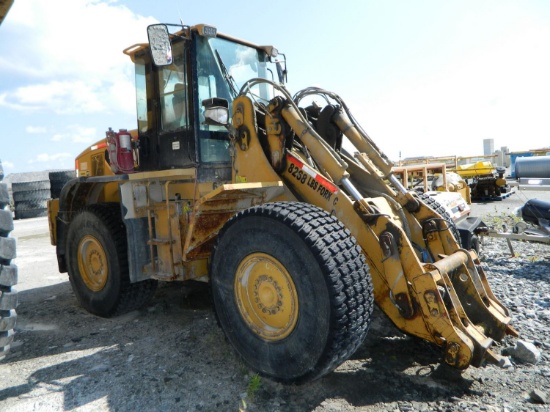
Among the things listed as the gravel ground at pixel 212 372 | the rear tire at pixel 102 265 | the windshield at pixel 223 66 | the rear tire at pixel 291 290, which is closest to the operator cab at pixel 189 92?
the windshield at pixel 223 66

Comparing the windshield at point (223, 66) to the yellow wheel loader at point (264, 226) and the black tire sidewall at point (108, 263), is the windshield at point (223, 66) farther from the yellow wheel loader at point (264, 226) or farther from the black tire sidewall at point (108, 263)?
the black tire sidewall at point (108, 263)

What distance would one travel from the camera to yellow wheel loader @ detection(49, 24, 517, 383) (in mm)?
2564

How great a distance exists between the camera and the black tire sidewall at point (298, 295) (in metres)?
2.51

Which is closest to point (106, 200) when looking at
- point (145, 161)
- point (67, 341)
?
point (145, 161)

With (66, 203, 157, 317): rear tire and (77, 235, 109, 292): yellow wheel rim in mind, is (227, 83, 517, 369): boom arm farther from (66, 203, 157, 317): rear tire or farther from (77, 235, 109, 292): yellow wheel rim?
(77, 235, 109, 292): yellow wheel rim

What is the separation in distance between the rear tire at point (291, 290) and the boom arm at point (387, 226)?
1.01 ft

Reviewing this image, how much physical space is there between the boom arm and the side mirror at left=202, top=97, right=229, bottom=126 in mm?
135

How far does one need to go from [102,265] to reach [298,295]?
2.87m

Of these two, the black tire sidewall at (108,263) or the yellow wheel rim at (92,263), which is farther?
the yellow wheel rim at (92,263)

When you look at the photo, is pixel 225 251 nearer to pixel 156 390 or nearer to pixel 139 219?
pixel 156 390

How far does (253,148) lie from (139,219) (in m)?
1.56

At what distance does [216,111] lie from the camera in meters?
3.44

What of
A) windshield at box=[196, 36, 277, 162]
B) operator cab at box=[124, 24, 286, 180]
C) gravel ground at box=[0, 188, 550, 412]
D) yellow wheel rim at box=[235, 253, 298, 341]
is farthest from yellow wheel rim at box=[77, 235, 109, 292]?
yellow wheel rim at box=[235, 253, 298, 341]

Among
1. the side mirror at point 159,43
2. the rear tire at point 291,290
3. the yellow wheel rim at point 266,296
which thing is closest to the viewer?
the rear tire at point 291,290
